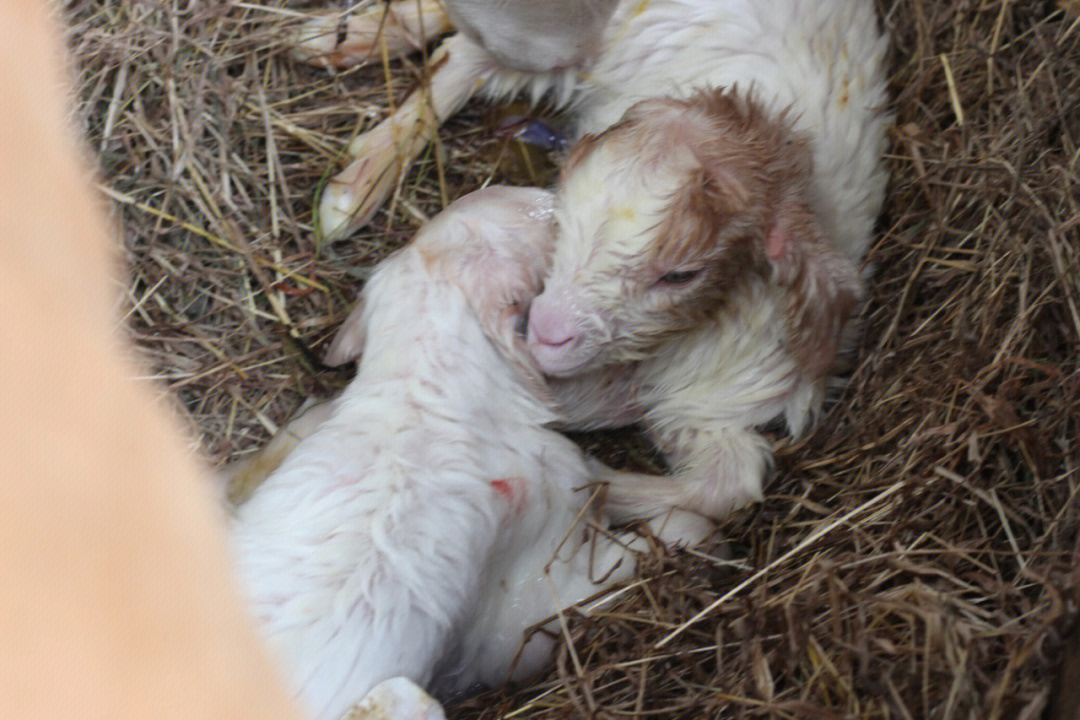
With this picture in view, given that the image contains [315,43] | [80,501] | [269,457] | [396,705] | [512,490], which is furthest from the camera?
[315,43]

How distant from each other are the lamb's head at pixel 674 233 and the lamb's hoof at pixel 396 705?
96 cm

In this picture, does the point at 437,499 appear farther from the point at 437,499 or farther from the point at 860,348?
the point at 860,348

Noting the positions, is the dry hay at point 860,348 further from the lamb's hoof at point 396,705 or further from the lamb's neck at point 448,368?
the lamb's neck at point 448,368

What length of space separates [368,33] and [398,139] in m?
0.48

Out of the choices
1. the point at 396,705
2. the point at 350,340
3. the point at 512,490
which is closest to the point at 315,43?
the point at 350,340

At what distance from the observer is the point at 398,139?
3.49 m

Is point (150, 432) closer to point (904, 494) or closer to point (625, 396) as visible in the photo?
point (904, 494)

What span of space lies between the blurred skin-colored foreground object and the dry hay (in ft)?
5.11

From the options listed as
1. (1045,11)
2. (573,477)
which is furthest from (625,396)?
(1045,11)

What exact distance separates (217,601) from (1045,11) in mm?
3311

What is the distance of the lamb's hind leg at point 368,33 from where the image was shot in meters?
3.63

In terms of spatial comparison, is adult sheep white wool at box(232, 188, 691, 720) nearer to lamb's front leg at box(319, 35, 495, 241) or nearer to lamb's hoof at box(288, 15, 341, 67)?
lamb's front leg at box(319, 35, 495, 241)

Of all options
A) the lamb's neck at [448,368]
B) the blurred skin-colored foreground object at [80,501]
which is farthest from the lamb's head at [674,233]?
the blurred skin-colored foreground object at [80,501]

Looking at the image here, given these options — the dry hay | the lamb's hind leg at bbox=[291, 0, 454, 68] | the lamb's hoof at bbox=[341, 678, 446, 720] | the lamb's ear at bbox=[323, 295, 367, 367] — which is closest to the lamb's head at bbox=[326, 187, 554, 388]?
the lamb's ear at bbox=[323, 295, 367, 367]
